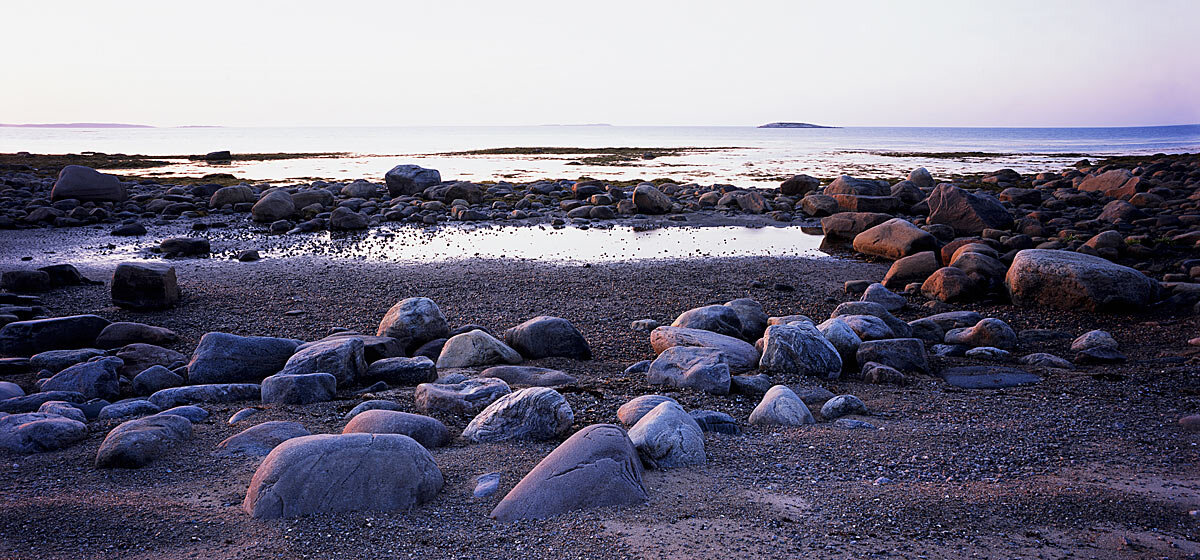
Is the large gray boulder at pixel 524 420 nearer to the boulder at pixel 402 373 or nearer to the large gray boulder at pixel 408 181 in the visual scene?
the boulder at pixel 402 373

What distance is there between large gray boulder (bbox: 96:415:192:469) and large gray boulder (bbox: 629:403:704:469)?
3.13 meters

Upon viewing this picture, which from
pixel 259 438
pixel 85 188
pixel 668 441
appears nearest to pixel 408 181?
pixel 85 188

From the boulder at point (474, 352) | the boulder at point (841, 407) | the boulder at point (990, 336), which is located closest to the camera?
the boulder at point (841, 407)

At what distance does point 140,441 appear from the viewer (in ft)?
15.4

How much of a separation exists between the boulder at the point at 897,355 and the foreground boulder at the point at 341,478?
4.63 metres

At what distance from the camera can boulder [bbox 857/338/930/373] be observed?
7.04 m

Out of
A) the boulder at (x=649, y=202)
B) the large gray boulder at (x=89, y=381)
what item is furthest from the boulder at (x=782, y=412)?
the boulder at (x=649, y=202)

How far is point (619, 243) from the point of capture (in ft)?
53.0

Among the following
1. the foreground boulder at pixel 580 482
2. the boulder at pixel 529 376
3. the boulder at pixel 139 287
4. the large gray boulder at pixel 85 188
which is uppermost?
the large gray boulder at pixel 85 188

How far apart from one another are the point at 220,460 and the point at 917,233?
12.6 meters

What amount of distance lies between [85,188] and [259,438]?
21.5m

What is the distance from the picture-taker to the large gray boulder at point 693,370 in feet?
20.8

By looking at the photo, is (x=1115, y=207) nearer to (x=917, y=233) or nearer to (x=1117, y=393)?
(x=917, y=233)

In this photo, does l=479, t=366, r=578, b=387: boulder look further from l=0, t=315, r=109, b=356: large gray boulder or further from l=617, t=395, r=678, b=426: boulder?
l=0, t=315, r=109, b=356: large gray boulder
